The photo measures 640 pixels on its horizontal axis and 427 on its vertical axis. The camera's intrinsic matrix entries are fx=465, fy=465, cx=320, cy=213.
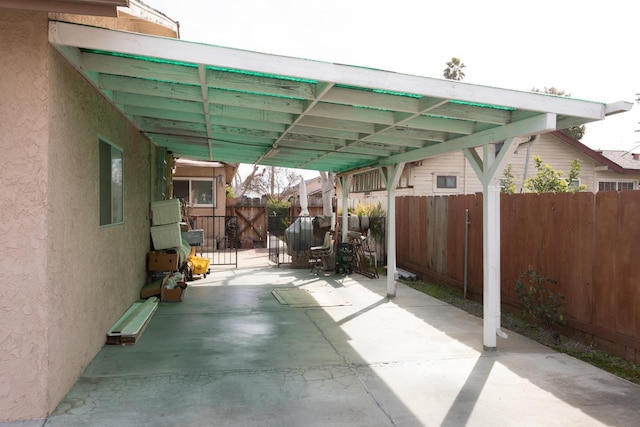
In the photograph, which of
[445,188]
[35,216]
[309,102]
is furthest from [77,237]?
[445,188]

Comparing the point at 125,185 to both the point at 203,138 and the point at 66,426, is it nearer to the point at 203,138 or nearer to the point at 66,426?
the point at 203,138

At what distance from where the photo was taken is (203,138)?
773 cm

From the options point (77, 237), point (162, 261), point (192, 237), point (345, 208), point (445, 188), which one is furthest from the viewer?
point (445, 188)

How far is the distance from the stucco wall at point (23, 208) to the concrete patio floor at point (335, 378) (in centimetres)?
40

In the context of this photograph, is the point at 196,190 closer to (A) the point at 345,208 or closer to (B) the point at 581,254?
(A) the point at 345,208

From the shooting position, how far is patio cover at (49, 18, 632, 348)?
3.79m

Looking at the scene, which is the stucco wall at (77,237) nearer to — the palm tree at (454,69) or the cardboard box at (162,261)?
the cardboard box at (162,261)

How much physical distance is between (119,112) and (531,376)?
18.4ft

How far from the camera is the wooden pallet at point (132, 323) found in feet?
17.9

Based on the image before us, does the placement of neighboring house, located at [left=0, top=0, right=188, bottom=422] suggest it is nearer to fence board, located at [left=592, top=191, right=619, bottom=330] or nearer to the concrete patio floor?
the concrete patio floor

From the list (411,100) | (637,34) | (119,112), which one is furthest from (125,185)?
(637,34)

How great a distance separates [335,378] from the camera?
4.43m

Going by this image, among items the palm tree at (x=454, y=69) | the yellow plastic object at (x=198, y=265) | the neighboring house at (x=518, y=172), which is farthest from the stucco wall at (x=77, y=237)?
the palm tree at (x=454, y=69)

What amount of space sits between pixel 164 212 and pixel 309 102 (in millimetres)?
4910
